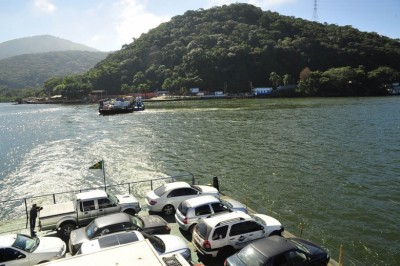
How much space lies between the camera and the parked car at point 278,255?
11.0 metres

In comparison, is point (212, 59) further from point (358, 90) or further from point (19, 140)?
point (19, 140)

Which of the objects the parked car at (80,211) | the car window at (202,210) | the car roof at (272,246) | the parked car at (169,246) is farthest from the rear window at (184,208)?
the car roof at (272,246)

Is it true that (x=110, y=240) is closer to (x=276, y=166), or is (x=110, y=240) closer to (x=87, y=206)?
(x=87, y=206)

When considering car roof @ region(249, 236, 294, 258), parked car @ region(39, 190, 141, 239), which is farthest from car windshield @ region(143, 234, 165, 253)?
parked car @ region(39, 190, 141, 239)

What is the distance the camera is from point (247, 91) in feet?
587

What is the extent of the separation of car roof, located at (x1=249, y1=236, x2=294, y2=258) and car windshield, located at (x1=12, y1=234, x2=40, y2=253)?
806 cm

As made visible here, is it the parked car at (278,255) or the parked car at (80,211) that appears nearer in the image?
the parked car at (278,255)

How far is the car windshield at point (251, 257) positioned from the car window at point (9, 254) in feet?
25.3

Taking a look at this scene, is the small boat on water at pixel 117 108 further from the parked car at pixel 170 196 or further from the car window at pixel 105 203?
the car window at pixel 105 203

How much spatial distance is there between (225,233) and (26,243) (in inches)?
294

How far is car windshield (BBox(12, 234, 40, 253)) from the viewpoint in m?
12.3

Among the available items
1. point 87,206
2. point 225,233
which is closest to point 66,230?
point 87,206

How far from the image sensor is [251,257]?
11211mm

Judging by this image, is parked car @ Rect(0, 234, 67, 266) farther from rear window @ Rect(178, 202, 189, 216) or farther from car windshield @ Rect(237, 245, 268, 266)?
car windshield @ Rect(237, 245, 268, 266)
